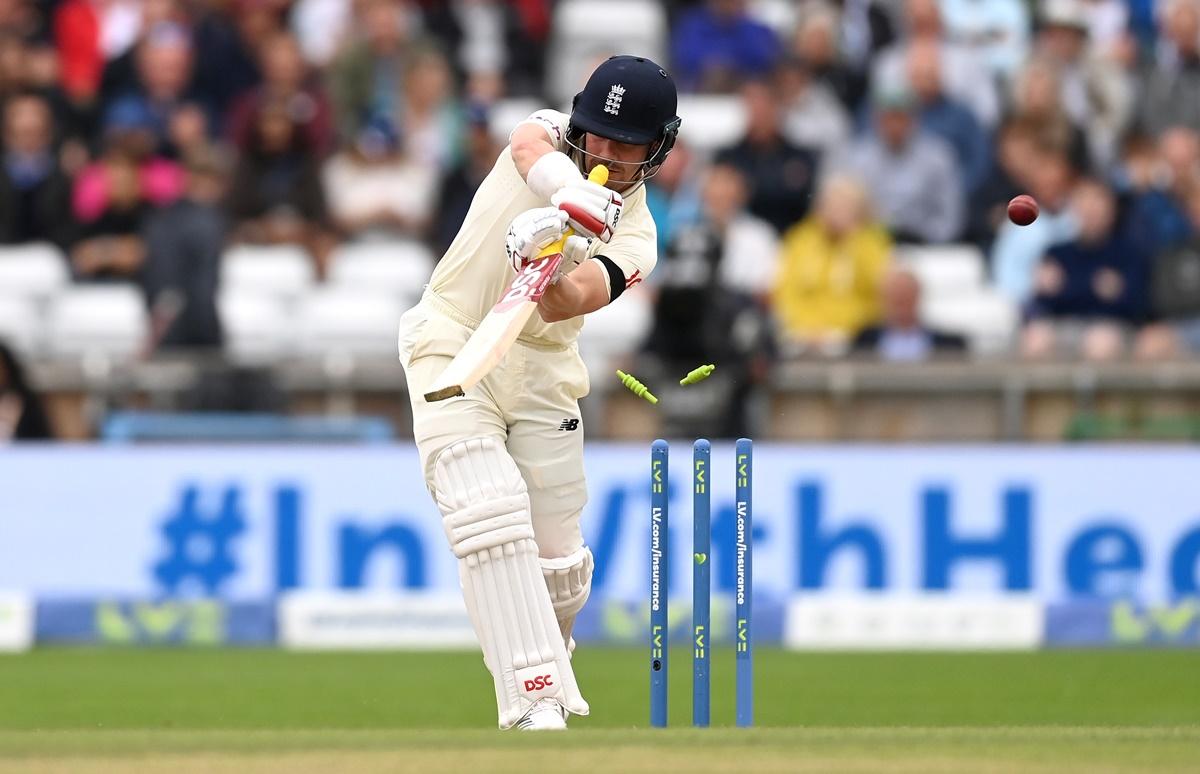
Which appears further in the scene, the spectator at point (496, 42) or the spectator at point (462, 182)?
the spectator at point (496, 42)

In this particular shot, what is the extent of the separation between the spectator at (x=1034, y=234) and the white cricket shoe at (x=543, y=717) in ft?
17.4

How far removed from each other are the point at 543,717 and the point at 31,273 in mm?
5561

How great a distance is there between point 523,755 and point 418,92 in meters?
6.58

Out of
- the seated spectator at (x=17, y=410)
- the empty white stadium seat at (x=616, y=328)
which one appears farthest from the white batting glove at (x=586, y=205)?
the seated spectator at (x=17, y=410)

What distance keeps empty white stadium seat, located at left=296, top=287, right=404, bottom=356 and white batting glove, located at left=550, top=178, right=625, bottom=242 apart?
4571 millimetres

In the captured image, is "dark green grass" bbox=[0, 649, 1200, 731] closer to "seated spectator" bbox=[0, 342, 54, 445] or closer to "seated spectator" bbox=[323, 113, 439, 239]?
"seated spectator" bbox=[0, 342, 54, 445]

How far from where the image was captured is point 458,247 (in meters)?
4.97

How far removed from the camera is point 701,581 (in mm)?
4793

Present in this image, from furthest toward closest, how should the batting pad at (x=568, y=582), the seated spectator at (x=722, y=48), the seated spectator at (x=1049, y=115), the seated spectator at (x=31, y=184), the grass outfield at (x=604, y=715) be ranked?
the seated spectator at (x=722, y=48) → the seated spectator at (x=1049, y=115) → the seated spectator at (x=31, y=184) → the batting pad at (x=568, y=582) → the grass outfield at (x=604, y=715)

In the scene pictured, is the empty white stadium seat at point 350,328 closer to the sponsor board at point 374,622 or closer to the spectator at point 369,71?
the spectator at point 369,71

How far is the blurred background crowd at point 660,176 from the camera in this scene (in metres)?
9.09

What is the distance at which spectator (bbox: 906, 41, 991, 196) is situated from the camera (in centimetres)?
1017

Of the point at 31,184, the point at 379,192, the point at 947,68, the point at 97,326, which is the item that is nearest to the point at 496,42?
the point at 379,192

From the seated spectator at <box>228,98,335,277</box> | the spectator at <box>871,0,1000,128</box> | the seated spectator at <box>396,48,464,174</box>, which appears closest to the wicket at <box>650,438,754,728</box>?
the seated spectator at <box>228,98,335,277</box>
